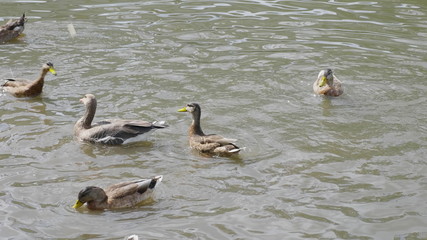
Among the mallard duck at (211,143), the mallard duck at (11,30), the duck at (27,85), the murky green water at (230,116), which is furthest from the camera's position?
the mallard duck at (11,30)

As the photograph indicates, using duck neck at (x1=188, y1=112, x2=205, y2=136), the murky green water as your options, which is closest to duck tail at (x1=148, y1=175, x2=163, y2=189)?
the murky green water

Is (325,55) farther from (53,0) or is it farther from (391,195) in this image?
(53,0)

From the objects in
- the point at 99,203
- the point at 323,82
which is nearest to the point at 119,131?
the point at 99,203

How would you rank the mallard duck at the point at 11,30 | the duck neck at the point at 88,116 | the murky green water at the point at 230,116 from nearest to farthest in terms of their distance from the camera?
the murky green water at the point at 230,116
the duck neck at the point at 88,116
the mallard duck at the point at 11,30

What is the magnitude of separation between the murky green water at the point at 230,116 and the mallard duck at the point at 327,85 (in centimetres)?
18

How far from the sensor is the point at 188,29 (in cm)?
1744

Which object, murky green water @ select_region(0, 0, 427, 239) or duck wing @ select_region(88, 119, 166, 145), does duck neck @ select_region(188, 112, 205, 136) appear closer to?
murky green water @ select_region(0, 0, 427, 239)

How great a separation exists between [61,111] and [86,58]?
2710 millimetres

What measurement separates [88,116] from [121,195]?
2.88 m

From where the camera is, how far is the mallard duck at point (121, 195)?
352 inches

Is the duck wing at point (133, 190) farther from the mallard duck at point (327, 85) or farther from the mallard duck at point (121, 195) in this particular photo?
the mallard duck at point (327, 85)

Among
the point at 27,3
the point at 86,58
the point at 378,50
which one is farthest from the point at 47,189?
the point at 27,3

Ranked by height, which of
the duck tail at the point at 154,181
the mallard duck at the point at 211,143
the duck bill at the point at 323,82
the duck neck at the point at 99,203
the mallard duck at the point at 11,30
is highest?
the mallard duck at the point at 11,30

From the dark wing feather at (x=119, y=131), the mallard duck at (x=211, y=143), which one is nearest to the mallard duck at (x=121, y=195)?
the mallard duck at (x=211, y=143)
